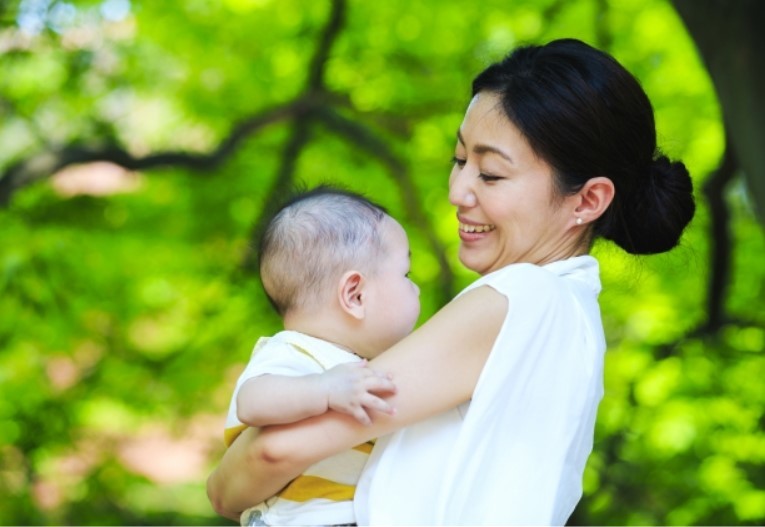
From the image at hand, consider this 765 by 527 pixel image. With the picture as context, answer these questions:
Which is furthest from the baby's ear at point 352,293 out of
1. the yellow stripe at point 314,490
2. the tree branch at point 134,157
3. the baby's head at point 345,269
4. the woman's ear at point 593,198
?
the tree branch at point 134,157

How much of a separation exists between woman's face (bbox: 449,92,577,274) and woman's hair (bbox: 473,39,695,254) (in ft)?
0.08

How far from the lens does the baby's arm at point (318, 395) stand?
5.40 feet

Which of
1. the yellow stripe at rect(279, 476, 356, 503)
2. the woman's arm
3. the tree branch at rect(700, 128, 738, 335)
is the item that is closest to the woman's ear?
the woman's arm

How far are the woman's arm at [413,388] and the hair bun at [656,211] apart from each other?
47 cm

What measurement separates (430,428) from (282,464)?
247mm

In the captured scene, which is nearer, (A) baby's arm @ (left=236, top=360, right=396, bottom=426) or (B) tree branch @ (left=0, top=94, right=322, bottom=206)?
(A) baby's arm @ (left=236, top=360, right=396, bottom=426)

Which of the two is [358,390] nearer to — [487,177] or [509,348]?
[509,348]

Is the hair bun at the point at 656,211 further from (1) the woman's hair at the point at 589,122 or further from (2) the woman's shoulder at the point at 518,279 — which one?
(2) the woman's shoulder at the point at 518,279

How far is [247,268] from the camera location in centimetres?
581

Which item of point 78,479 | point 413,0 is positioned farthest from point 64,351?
point 413,0

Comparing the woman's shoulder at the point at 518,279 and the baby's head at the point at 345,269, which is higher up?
the baby's head at the point at 345,269

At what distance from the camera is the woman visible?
171 centimetres

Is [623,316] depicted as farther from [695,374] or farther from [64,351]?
[64,351]

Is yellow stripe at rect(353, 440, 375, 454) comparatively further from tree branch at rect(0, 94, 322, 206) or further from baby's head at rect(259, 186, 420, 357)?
tree branch at rect(0, 94, 322, 206)
